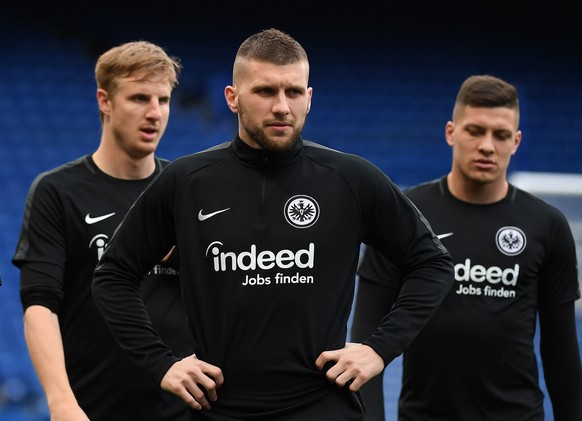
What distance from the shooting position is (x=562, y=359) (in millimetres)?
4203

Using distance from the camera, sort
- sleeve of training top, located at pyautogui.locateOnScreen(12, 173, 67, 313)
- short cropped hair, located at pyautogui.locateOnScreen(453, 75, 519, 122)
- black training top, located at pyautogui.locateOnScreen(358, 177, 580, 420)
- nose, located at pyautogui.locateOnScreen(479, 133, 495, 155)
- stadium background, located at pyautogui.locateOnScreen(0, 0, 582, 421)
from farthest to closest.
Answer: stadium background, located at pyautogui.locateOnScreen(0, 0, 582, 421), short cropped hair, located at pyautogui.locateOnScreen(453, 75, 519, 122), nose, located at pyautogui.locateOnScreen(479, 133, 495, 155), black training top, located at pyautogui.locateOnScreen(358, 177, 580, 420), sleeve of training top, located at pyautogui.locateOnScreen(12, 173, 67, 313)

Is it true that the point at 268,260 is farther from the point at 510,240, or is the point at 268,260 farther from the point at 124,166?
the point at 510,240

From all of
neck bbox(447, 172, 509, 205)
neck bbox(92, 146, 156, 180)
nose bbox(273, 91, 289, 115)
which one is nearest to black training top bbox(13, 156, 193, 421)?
neck bbox(92, 146, 156, 180)

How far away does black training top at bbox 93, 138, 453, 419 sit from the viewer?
297 centimetres

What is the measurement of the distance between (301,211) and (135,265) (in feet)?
1.84

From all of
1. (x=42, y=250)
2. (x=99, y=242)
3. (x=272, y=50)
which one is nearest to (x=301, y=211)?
(x=272, y=50)

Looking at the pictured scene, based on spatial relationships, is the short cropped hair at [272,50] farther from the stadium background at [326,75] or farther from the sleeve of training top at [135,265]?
the stadium background at [326,75]

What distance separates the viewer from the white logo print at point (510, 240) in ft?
13.6

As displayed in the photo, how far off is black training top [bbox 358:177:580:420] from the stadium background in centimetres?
574

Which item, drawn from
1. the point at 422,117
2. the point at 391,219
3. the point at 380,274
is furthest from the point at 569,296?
the point at 422,117

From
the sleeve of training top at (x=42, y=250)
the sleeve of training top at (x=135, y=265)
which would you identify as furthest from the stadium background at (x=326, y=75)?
the sleeve of training top at (x=135, y=265)

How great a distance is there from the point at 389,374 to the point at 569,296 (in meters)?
4.29

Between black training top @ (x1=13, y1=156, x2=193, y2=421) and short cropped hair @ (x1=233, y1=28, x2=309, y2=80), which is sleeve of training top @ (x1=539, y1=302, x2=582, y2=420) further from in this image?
short cropped hair @ (x1=233, y1=28, x2=309, y2=80)

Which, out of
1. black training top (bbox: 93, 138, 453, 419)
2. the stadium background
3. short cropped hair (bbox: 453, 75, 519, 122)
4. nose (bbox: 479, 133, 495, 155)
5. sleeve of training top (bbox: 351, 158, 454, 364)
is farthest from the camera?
the stadium background
